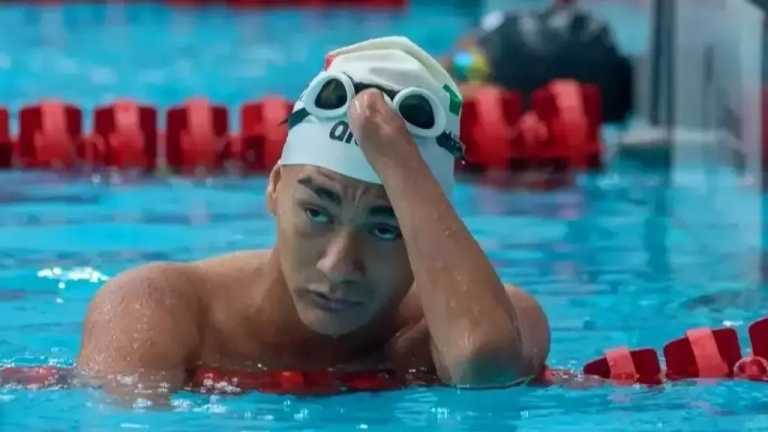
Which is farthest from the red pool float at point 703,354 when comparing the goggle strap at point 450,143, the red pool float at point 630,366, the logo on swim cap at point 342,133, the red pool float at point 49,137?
the red pool float at point 49,137

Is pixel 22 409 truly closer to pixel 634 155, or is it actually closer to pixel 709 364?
pixel 709 364

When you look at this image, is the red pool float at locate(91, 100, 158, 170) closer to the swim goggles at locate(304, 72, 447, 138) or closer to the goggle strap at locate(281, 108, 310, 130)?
the goggle strap at locate(281, 108, 310, 130)

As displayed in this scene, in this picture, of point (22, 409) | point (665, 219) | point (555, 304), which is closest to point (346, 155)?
point (22, 409)

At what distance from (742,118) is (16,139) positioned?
319 cm

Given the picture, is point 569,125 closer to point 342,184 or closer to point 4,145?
point 4,145

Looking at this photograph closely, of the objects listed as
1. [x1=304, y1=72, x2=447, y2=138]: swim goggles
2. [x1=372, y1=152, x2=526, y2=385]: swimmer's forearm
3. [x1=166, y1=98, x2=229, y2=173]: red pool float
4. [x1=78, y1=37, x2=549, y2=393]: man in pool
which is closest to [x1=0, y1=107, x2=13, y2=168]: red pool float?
[x1=166, y1=98, x2=229, y2=173]: red pool float

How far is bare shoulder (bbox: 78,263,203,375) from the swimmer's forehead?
366 mm

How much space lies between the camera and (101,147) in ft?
26.4

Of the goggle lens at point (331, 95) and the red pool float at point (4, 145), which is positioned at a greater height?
the goggle lens at point (331, 95)

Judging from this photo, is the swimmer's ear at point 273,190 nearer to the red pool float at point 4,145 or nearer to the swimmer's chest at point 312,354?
the swimmer's chest at point 312,354

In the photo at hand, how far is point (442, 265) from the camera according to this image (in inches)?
136

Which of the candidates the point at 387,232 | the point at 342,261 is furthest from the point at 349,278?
the point at 387,232

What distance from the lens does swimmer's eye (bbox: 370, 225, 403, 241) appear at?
3418mm

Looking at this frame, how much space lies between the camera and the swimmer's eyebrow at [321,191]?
3412 mm
